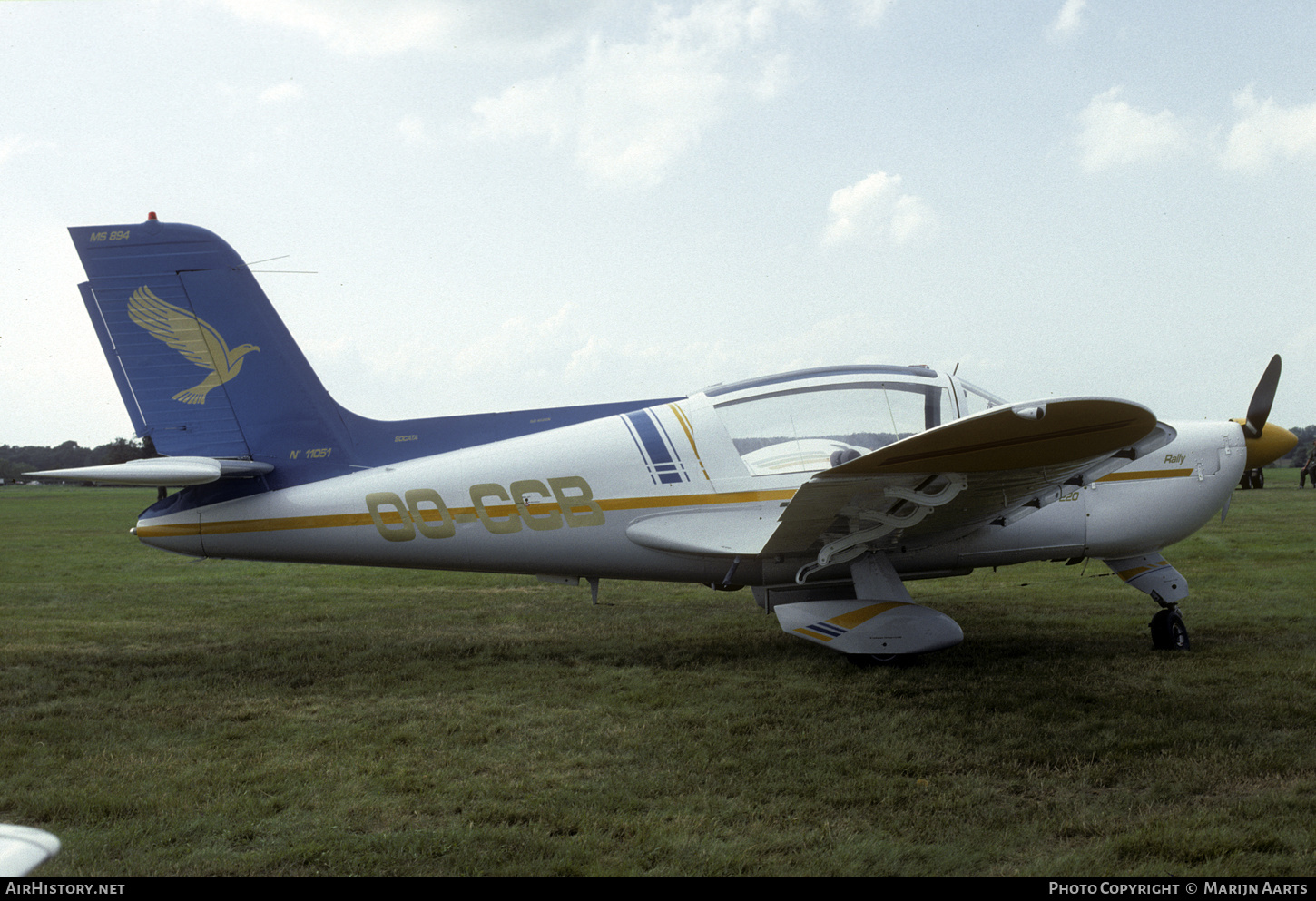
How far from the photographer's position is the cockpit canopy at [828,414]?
5.66m

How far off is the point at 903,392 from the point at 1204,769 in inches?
113

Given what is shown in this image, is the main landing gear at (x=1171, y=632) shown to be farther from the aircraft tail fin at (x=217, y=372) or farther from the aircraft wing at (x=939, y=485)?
the aircraft tail fin at (x=217, y=372)

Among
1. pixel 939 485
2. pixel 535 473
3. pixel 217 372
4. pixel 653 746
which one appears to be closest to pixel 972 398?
pixel 939 485

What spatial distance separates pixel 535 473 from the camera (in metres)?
5.66

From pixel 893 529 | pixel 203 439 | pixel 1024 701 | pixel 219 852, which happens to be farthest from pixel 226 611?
pixel 1024 701

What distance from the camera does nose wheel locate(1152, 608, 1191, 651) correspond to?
5859 millimetres

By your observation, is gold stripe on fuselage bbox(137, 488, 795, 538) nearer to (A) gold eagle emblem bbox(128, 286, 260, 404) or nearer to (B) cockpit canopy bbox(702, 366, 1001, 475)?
(B) cockpit canopy bbox(702, 366, 1001, 475)

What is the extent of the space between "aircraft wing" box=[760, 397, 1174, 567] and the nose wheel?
1161mm

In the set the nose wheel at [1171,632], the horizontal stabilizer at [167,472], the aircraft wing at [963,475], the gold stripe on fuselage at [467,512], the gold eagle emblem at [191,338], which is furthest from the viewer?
the nose wheel at [1171,632]

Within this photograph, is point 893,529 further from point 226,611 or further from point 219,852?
point 226,611

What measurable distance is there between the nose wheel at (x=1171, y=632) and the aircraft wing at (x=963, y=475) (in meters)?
1.16

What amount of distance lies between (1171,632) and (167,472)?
6805 millimetres

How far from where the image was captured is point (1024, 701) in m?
4.64

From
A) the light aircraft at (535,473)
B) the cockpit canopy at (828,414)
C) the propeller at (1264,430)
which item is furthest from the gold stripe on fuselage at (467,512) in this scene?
the propeller at (1264,430)
